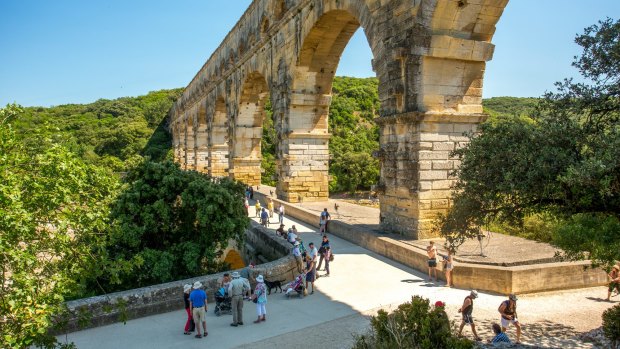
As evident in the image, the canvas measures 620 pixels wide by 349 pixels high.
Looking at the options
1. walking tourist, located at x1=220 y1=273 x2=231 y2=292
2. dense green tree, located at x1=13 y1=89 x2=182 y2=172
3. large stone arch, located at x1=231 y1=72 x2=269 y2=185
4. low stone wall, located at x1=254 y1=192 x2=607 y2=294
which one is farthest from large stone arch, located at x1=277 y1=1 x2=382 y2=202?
dense green tree, located at x1=13 y1=89 x2=182 y2=172

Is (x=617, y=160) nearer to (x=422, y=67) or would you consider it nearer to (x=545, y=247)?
(x=545, y=247)

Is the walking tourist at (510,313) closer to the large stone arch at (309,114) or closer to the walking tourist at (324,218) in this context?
the walking tourist at (324,218)

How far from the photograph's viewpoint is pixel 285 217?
48.5ft

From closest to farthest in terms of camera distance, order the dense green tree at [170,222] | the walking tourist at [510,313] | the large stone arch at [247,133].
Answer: the walking tourist at [510,313] → the dense green tree at [170,222] → the large stone arch at [247,133]

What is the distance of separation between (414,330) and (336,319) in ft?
6.00

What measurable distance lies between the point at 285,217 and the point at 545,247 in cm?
847

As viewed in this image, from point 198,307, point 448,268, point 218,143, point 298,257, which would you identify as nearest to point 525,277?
point 448,268

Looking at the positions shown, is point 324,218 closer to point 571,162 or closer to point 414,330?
point 414,330

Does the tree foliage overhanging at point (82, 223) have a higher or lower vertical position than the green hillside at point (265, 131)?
lower

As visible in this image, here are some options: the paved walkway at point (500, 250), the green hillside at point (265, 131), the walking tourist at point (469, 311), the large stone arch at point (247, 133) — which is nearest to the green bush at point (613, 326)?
the walking tourist at point (469, 311)

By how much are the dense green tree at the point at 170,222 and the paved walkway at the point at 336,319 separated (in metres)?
2.02

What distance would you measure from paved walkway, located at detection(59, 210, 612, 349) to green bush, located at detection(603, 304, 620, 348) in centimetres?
40

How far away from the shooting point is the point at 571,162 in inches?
157

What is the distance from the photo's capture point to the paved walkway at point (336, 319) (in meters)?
5.42
